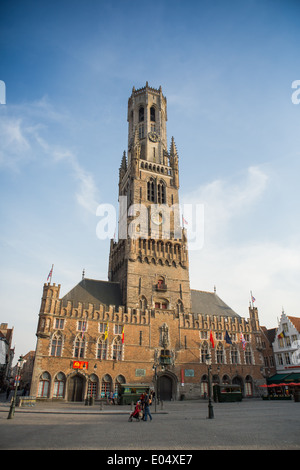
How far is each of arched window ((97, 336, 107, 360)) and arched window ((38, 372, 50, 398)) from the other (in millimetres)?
6273

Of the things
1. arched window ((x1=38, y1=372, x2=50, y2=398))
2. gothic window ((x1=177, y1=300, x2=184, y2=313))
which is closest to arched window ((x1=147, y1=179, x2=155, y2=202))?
gothic window ((x1=177, y1=300, x2=184, y2=313))

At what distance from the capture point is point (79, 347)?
37.5 metres

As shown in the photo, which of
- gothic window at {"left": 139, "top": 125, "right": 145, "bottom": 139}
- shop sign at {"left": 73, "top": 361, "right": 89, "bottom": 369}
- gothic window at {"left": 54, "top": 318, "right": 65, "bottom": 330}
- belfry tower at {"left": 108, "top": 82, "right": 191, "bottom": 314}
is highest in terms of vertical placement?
gothic window at {"left": 139, "top": 125, "right": 145, "bottom": 139}

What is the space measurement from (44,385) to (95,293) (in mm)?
13213

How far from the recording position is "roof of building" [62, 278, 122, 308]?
41375 millimetres

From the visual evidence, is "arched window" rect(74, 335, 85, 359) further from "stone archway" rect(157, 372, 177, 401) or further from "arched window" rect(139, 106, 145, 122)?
"arched window" rect(139, 106, 145, 122)

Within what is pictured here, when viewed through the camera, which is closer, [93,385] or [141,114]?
[93,385]

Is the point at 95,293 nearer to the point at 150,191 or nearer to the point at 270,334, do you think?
the point at 150,191

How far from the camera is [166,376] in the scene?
41.2 metres

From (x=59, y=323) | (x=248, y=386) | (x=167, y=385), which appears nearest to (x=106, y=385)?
(x=167, y=385)

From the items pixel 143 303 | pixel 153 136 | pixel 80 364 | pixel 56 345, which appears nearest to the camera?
pixel 80 364

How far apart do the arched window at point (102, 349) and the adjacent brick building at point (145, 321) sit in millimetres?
117

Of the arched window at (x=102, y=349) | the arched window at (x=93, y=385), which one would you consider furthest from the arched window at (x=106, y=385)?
the arched window at (x=102, y=349)
